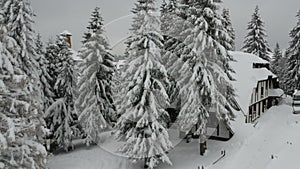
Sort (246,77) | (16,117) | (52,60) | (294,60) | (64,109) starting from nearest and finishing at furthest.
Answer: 1. (16,117)
2. (64,109)
3. (52,60)
4. (246,77)
5. (294,60)

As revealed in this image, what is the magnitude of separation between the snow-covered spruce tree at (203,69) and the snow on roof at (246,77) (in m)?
8.51

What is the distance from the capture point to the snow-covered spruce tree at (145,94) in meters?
18.2

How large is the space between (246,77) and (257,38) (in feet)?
59.4

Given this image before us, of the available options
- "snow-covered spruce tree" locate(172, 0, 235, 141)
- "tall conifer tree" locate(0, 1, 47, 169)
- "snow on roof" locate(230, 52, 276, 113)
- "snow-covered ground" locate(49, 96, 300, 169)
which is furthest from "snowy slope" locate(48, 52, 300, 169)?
Answer: "tall conifer tree" locate(0, 1, 47, 169)

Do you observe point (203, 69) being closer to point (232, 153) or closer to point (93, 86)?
point (232, 153)

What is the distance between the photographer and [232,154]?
20.1m

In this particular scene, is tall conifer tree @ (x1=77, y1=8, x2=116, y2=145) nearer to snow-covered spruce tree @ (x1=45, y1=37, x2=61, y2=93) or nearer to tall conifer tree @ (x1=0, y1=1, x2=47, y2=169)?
snow-covered spruce tree @ (x1=45, y1=37, x2=61, y2=93)

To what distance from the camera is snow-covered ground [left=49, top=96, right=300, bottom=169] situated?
1844 cm

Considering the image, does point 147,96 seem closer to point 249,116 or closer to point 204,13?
point 204,13

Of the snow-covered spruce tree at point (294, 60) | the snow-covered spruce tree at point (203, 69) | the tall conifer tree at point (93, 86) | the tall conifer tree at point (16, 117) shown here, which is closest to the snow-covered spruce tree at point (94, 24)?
the tall conifer tree at point (93, 86)

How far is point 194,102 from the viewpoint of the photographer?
64.0 feet

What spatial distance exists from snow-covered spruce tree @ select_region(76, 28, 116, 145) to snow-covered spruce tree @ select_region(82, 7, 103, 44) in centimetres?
35

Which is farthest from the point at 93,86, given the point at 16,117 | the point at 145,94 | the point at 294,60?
the point at 294,60

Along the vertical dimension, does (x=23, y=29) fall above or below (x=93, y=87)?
above
